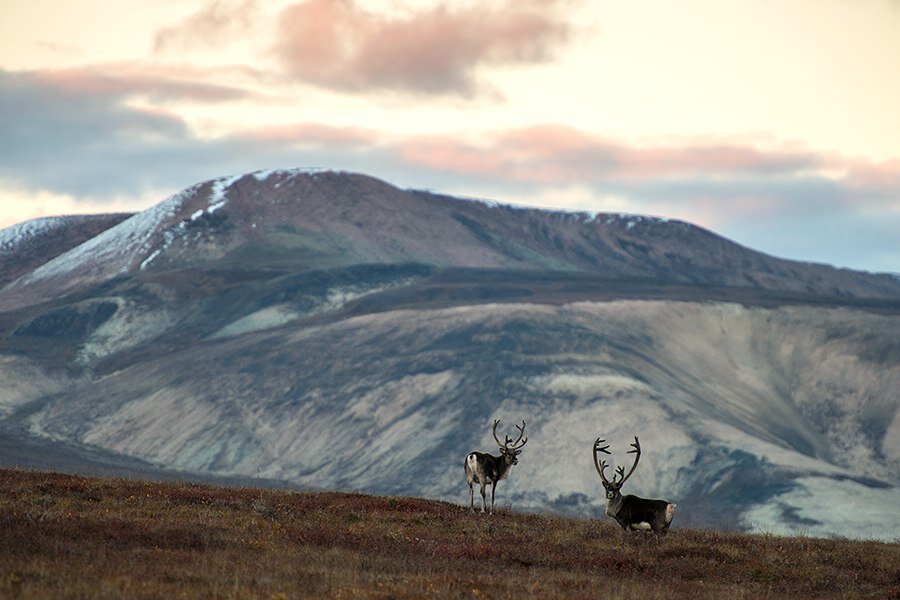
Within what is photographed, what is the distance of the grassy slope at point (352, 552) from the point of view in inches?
756

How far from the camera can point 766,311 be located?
160 m

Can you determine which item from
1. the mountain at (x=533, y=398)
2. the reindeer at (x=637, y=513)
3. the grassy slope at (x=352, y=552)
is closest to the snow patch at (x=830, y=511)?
the mountain at (x=533, y=398)

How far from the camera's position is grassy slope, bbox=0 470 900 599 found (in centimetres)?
1920

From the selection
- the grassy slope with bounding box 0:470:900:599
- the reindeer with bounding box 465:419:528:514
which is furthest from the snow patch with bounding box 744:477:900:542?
the grassy slope with bounding box 0:470:900:599

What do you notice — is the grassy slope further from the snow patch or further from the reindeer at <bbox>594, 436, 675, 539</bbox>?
the snow patch

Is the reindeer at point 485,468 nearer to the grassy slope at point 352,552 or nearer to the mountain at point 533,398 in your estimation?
the grassy slope at point 352,552

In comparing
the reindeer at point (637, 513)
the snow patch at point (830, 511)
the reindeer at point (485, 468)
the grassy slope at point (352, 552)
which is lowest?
the snow patch at point (830, 511)

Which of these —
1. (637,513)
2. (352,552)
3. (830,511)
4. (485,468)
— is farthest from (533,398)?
(352,552)

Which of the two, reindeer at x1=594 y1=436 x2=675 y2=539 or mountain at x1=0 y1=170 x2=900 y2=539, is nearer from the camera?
reindeer at x1=594 y1=436 x2=675 y2=539

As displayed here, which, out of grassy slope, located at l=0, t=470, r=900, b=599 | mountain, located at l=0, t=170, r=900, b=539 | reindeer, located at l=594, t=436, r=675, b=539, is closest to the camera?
grassy slope, located at l=0, t=470, r=900, b=599

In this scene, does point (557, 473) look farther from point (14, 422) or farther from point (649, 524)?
point (649, 524)

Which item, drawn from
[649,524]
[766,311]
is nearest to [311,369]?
[766,311]

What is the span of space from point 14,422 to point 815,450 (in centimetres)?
8703

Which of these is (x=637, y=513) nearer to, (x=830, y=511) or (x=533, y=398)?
(x=830, y=511)
